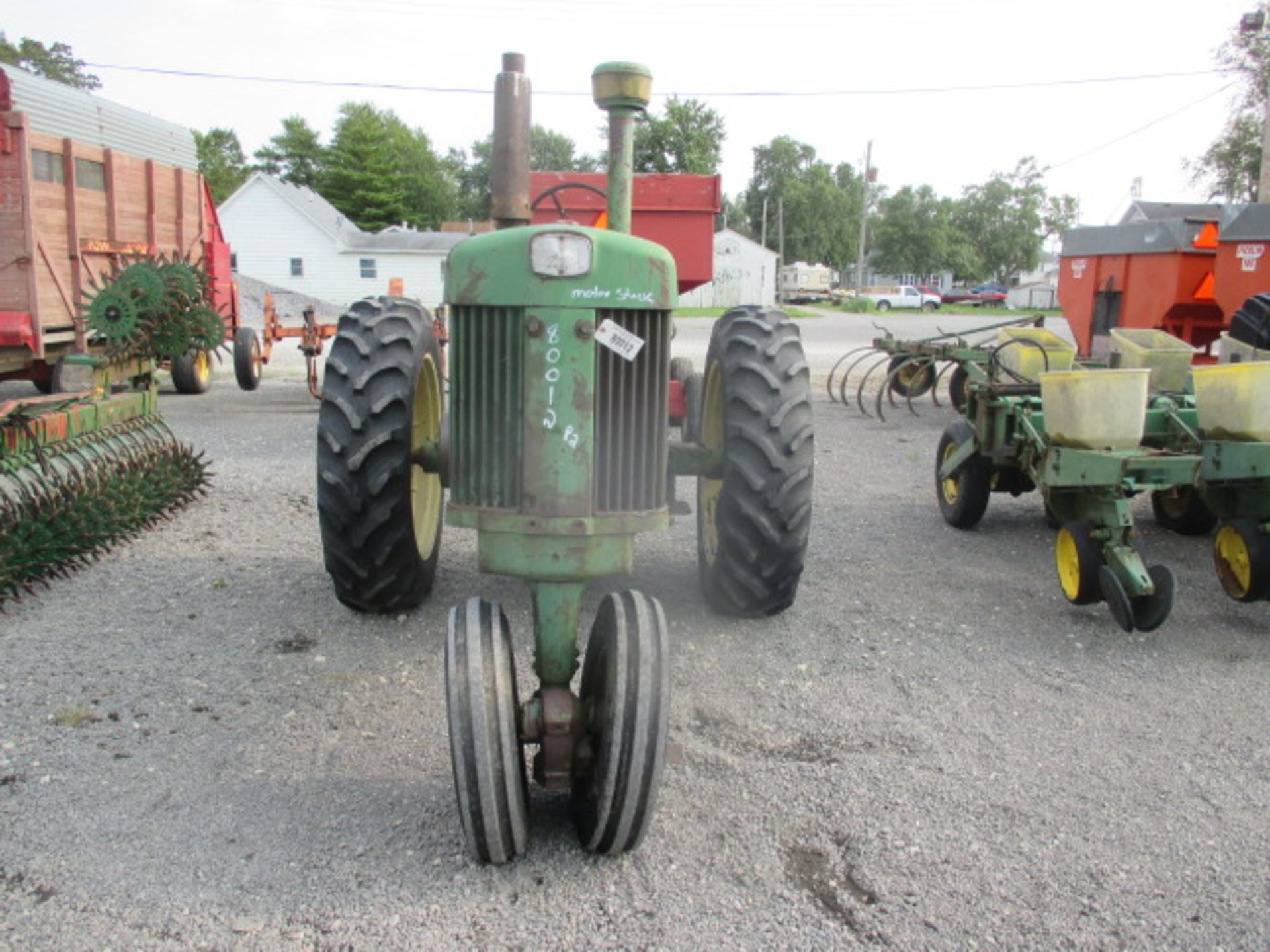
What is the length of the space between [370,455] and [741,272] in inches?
2424

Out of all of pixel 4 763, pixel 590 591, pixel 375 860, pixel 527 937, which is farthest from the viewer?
pixel 590 591

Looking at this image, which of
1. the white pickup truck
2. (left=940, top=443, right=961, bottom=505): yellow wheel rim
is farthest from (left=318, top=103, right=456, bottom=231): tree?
(left=940, top=443, right=961, bottom=505): yellow wheel rim

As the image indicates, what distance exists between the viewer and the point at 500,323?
10.2 ft

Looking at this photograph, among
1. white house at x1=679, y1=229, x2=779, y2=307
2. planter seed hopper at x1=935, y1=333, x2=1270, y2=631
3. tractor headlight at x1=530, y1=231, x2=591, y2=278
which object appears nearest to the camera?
tractor headlight at x1=530, y1=231, x2=591, y2=278

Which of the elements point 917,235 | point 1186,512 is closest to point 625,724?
point 1186,512

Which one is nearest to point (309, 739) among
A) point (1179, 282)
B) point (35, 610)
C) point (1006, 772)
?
point (35, 610)

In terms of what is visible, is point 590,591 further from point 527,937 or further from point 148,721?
point 527,937

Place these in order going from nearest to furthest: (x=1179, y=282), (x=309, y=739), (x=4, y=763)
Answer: (x=4, y=763), (x=309, y=739), (x=1179, y=282)

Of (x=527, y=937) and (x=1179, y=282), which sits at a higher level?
A: (x=1179, y=282)

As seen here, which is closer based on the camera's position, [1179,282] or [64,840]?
[64,840]

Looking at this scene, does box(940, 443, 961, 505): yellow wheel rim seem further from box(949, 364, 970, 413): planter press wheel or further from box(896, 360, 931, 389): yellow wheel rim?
box(949, 364, 970, 413): planter press wheel

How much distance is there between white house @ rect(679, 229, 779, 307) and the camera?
202 feet

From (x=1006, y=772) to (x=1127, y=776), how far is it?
15.3 inches

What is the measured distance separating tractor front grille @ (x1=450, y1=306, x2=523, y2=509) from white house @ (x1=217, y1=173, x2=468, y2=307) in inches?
1755
